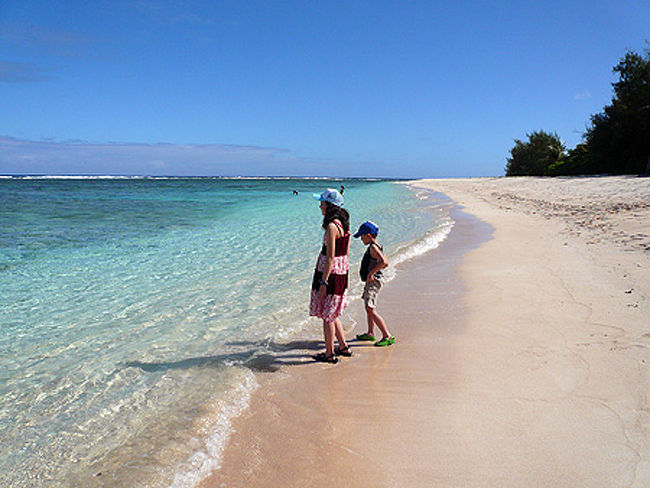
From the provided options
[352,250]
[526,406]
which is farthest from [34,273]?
[526,406]

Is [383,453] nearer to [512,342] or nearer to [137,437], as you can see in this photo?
[137,437]

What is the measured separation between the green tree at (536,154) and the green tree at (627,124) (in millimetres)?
12769

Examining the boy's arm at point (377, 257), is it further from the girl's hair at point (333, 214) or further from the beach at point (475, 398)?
the beach at point (475, 398)

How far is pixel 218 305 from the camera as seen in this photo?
268 inches

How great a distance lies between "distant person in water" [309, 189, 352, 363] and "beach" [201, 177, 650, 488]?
0.37 meters

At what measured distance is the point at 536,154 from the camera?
52625 mm

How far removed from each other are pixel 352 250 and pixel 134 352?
704cm

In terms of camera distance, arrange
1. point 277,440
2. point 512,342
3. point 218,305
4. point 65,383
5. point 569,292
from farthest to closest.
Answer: point 218,305 < point 569,292 < point 512,342 < point 65,383 < point 277,440

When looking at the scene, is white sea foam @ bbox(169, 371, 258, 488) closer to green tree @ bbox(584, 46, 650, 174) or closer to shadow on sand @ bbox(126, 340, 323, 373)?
shadow on sand @ bbox(126, 340, 323, 373)

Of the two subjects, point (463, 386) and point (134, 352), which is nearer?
point (463, 386)

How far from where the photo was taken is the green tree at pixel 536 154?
50.3 m


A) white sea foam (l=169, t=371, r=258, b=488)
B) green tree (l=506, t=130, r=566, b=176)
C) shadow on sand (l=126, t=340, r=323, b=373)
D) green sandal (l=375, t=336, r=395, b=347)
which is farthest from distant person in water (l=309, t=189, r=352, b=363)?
green tree (l=506, t=130, r=566, b=176)

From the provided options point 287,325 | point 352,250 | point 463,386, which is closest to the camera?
point 463,386

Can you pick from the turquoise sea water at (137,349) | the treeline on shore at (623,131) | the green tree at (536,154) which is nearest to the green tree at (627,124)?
the treeline on shore at (623,131)
